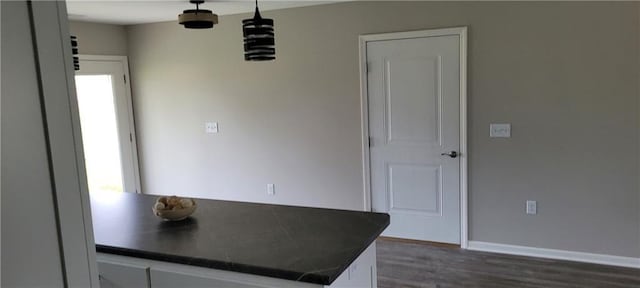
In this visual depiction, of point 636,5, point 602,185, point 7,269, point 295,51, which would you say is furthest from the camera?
point 295,51

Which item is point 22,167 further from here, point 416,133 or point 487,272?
point 416,133

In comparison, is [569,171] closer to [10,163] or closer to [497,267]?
[497,267]

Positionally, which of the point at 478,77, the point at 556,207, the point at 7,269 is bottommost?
the point at 556,207

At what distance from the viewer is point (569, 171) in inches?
142

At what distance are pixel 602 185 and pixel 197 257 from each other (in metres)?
3.14

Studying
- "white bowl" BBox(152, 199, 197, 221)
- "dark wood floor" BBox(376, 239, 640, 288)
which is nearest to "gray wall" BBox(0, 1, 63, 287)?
"white bowl" BBox(152, 199, 197, 221)

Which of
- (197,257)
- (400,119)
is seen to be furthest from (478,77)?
(197,257)

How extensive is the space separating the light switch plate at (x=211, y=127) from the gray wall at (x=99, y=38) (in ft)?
4.13

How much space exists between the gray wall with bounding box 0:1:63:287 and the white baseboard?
3843 mm

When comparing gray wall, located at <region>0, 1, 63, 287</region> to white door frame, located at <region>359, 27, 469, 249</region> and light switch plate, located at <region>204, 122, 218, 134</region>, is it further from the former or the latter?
light switch plate, located at <region>204, 122, 218, 134</region>

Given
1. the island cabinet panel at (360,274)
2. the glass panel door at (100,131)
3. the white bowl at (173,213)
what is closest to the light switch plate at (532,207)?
the island cabinet panel at (360,274)

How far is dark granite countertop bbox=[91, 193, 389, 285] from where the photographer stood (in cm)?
175

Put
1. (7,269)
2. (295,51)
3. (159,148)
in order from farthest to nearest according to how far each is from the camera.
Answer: (159,148), (295,51), (7,269)

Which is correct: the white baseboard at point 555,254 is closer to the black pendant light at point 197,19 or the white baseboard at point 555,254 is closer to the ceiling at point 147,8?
the ceiling at point 147,8
